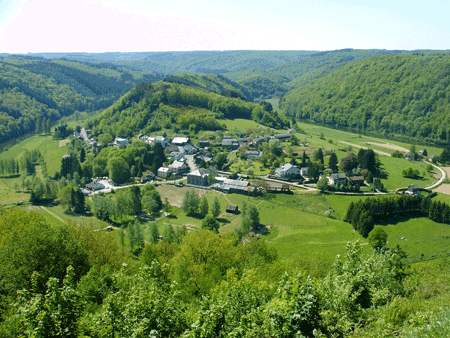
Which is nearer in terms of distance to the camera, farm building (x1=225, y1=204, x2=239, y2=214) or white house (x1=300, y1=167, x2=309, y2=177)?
farm building (x1=225, y1=204, x2=239, y2=214)

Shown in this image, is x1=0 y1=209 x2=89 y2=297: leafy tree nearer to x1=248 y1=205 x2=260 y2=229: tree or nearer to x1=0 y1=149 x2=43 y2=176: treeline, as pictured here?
x1=248 y1=205 x2=260 y2=229: tree

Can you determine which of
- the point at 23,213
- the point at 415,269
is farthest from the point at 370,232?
the point at 23,213

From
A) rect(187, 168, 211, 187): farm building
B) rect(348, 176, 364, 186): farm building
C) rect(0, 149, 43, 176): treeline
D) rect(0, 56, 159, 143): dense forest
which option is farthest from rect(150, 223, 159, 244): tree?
rect(0, 56, 159, 143): dense forest

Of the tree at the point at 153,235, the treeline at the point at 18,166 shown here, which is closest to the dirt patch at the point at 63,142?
the treeline at the point at 18,166

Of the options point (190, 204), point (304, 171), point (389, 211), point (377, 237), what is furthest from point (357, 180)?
point (190, 204)

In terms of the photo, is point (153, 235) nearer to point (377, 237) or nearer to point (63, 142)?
point (377, 237)

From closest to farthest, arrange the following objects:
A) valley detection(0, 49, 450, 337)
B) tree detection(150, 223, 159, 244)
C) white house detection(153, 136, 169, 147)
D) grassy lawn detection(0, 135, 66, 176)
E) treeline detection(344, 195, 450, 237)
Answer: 1. valley detection(0, 49, 450, 337)
2. tree detection(150, 223, 159, 244)
3. treeline detection(344, 195, 450, 237)
4. grassy lawn detection(0, 135, 66, 176)
5. white house detection(153, 136, 169, 147)

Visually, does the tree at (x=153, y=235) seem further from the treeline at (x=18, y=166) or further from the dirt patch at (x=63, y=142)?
the dirt patch at (x=63, y=142)
